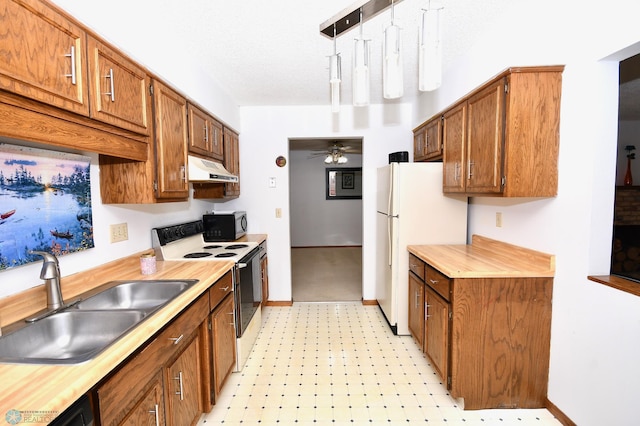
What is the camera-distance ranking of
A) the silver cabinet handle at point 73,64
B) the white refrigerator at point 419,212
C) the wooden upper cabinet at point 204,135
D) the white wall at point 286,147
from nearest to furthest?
the silver cabinet handle at point 73,64 < the wooden upper cabinet at point 204,135 < the white refrigerator at point 419,212 < the white wall at point 286,147

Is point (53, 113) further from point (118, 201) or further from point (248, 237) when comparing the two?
point (248, 237)

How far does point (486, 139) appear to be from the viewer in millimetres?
1904

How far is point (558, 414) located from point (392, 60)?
222cm

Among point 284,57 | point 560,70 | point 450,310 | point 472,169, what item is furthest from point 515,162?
point 284,57

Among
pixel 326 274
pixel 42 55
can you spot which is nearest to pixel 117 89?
pixel 42 55

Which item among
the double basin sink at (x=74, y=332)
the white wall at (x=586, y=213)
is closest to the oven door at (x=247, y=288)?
the double basin sink at (x=74, y=332)

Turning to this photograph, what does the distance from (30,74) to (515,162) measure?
7.48 feet

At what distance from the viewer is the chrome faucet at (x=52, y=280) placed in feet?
3.99

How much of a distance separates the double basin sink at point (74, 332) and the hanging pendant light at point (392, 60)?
134cm

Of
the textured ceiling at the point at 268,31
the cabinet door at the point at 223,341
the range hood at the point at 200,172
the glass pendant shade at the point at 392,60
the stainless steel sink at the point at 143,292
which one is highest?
the textured ceiling at the point at 268,31

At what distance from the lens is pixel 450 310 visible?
73.7 inches

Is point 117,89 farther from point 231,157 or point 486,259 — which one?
point 486,259

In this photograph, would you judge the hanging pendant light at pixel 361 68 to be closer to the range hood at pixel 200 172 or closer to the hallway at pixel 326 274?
the range hood at pixel 200 172

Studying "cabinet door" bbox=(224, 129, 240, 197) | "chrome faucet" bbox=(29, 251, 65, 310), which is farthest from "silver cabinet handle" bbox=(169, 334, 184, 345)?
"cabinet door" bbox=(224, 129, 240, 197)
